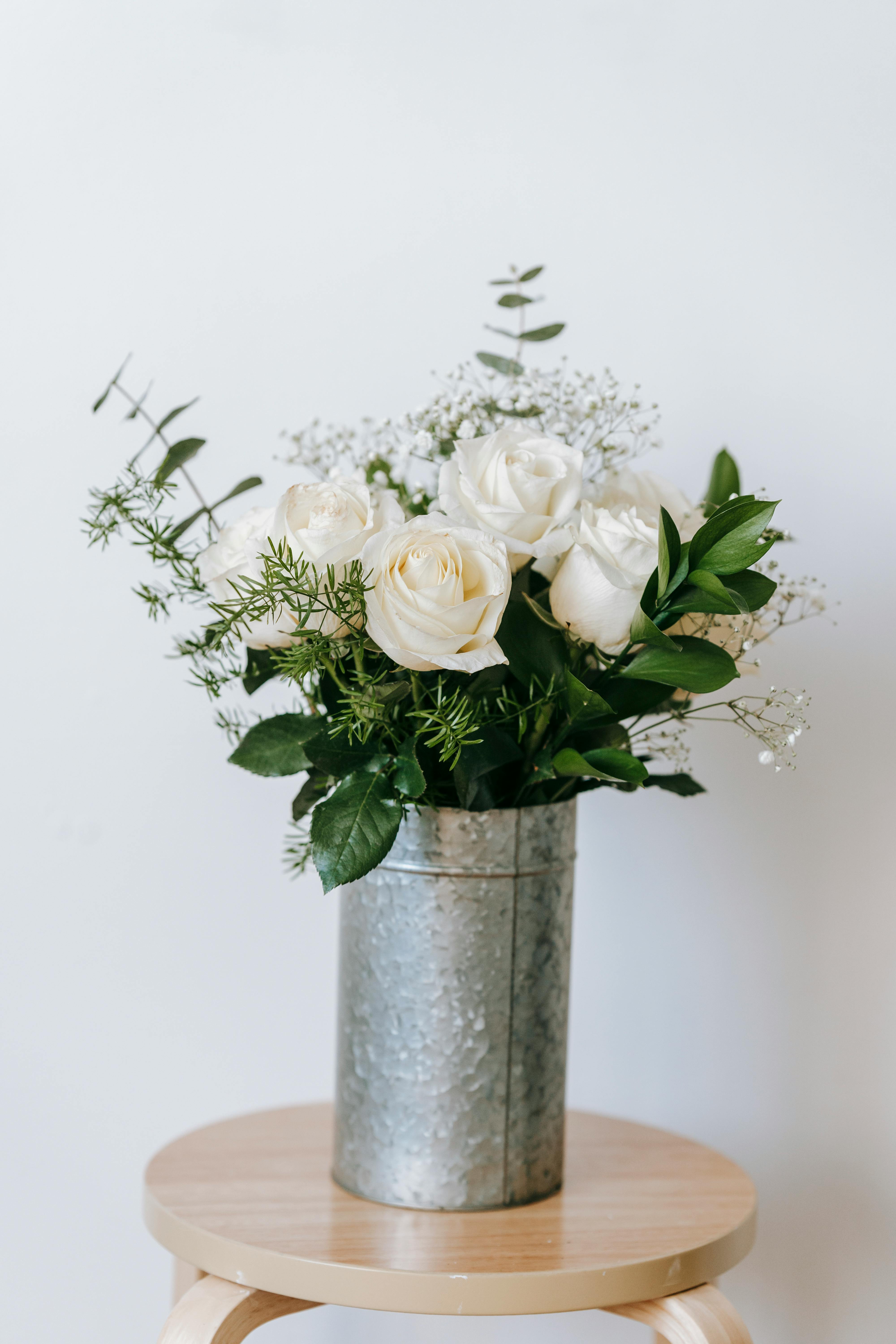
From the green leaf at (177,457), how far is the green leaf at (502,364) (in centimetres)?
21

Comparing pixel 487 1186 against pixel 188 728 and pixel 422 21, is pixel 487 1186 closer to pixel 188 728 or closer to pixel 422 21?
pixel 188 728

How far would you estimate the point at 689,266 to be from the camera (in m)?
1.08

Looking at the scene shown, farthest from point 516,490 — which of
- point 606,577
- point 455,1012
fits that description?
point 455,1012

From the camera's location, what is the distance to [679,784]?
2.74 feet

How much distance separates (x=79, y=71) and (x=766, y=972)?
3.46 ft

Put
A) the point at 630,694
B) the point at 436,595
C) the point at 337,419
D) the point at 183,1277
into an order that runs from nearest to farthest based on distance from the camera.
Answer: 1. the point at 436,595
2. the point at 630,694
3. the point at 183,1277
4. the point at 337,419

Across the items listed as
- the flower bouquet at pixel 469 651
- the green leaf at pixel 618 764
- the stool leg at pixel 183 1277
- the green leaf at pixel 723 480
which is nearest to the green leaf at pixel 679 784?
the flower bouquet at pixel 469 651

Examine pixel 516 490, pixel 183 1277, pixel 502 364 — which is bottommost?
pixel 183 1277

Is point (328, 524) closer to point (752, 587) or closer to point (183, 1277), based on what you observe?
point (752, 587)

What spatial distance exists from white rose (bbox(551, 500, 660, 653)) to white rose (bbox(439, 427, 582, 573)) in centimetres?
2

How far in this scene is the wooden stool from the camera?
25.8 inches

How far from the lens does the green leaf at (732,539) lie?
657 millimetres

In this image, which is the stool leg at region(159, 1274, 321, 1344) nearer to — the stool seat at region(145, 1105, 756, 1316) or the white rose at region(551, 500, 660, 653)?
the stool seat at region(145, 1105, 756, 1316)

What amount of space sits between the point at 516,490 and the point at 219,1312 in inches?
20.1
